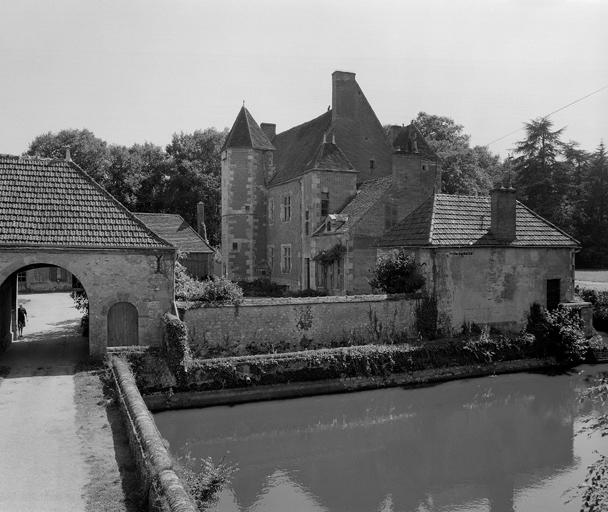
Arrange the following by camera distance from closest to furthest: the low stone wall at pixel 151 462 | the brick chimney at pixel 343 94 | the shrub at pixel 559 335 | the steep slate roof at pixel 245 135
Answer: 1. the low stone wall at pixel 151 462
2. the shrub at pixel 559 335
3. the brick chimney at pixel 343 94
4. the steep slate roof at pixel 245 135

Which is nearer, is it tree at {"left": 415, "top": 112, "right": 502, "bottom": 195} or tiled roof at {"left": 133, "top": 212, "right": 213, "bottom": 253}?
tiled roof at {"left": 133, "top": 212, "right": 213, "bottom": 253}

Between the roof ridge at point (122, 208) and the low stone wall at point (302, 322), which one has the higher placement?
the roof ridge at point (122, 208)

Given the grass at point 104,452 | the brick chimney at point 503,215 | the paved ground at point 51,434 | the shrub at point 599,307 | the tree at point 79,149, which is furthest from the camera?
the tree at point 79,149

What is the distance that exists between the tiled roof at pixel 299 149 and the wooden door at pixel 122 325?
16.9 metres

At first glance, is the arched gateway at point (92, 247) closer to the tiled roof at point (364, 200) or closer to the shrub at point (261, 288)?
the tiled roof at point (364, 200)

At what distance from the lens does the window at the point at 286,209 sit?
113 feet

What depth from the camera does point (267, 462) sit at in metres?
12.6

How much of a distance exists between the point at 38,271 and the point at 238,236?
1593cm

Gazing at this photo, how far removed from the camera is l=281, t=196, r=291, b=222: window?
34531mm

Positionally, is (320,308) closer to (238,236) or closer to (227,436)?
(227,436)

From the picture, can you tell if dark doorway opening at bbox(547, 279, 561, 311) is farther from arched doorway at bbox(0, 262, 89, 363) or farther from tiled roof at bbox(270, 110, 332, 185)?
arched doorway at bbox(0, 262, 89, 363)

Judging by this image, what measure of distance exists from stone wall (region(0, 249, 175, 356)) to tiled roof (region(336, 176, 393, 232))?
480 inches

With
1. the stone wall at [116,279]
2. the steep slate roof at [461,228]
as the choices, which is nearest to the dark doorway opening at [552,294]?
the steep slate roof at [461,228]

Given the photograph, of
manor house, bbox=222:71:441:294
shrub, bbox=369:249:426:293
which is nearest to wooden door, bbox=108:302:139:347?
shrub, bbox=369:249:426:293
